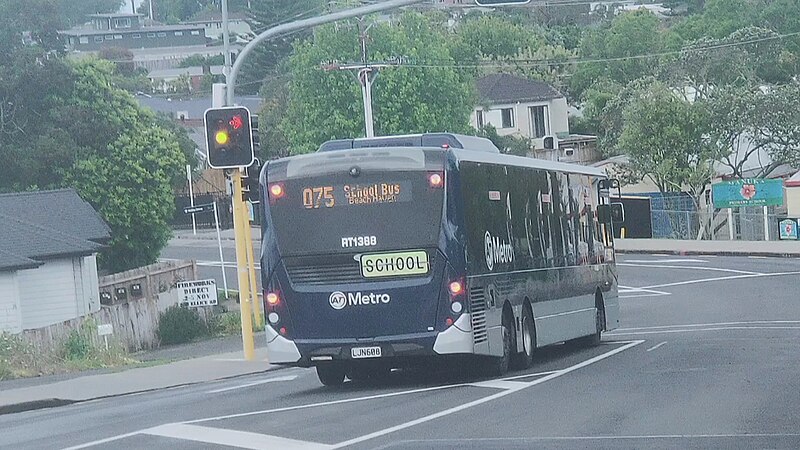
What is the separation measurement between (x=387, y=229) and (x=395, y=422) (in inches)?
183

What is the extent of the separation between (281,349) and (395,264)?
6.18ft

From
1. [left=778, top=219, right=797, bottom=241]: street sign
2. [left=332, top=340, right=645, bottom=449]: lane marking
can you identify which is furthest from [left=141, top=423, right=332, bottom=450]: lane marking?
[left=778, top=219, right=797, bottom=241]: street sign

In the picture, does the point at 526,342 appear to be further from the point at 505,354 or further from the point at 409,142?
the point at 409,142

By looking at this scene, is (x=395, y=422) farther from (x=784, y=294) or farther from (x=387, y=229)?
(x=784, y=294)

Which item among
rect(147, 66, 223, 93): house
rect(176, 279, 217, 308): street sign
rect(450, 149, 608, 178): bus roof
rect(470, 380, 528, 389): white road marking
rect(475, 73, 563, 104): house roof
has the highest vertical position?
rect(147, 66, 223, 93): house

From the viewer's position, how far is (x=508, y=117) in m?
90.9

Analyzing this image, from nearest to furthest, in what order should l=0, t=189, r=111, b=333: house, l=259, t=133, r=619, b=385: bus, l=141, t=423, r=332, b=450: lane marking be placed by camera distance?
l=141, t=423, r=332, b=450: lane marking → l=259, t=133, r=619, b=385: bus → l=0, t=189, r=111, b=333: house

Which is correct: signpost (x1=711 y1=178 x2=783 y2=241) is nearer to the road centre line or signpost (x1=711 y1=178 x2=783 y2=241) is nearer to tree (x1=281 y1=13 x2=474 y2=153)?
A: tree (x1=281 y1=13 x2=474 y2=153)

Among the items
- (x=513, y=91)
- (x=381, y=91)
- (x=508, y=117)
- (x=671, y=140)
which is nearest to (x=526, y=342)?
(x=671, y=140)

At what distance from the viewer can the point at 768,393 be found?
52.9ft

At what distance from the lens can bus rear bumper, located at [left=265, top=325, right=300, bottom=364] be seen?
18.8 metres

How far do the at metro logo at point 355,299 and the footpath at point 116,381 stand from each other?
435 centimetres

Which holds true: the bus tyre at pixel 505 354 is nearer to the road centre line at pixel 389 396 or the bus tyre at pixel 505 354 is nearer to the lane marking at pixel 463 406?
the road centre line at pixel 389 396

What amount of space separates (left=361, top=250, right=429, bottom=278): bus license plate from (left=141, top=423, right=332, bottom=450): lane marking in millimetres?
4354
